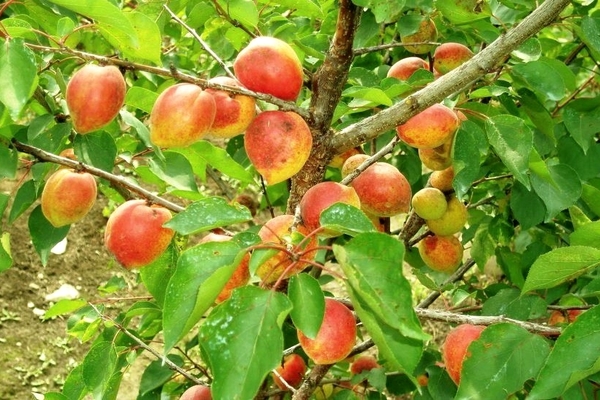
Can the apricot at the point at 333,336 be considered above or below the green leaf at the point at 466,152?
below

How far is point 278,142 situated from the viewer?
1.00 m

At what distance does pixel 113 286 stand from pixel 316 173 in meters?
0.73

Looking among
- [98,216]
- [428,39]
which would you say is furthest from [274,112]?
[98,216]

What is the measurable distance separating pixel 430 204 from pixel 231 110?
64 cm

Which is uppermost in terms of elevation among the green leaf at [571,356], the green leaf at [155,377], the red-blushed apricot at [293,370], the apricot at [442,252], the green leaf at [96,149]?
the green leaf at [571,356]

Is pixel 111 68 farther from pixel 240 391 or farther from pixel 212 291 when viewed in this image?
pixel 240 391

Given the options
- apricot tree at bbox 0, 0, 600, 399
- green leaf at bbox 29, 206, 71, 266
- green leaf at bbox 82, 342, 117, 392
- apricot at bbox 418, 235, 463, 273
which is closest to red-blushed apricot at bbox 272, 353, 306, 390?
apricot tree at bbox 0, 0, 600, 399

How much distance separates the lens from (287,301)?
2.75 feet

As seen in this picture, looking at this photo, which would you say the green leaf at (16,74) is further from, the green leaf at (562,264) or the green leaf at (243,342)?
the green leaf at (562,264)

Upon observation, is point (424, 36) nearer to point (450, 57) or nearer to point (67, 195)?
point (450, 57)

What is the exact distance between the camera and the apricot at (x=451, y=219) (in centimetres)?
155

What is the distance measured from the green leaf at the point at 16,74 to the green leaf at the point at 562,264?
703mm

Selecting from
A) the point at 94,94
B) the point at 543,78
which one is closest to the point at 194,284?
the point at 94,94

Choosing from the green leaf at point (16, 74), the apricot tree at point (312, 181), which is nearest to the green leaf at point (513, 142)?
the apricot tree at point (312, 181)
